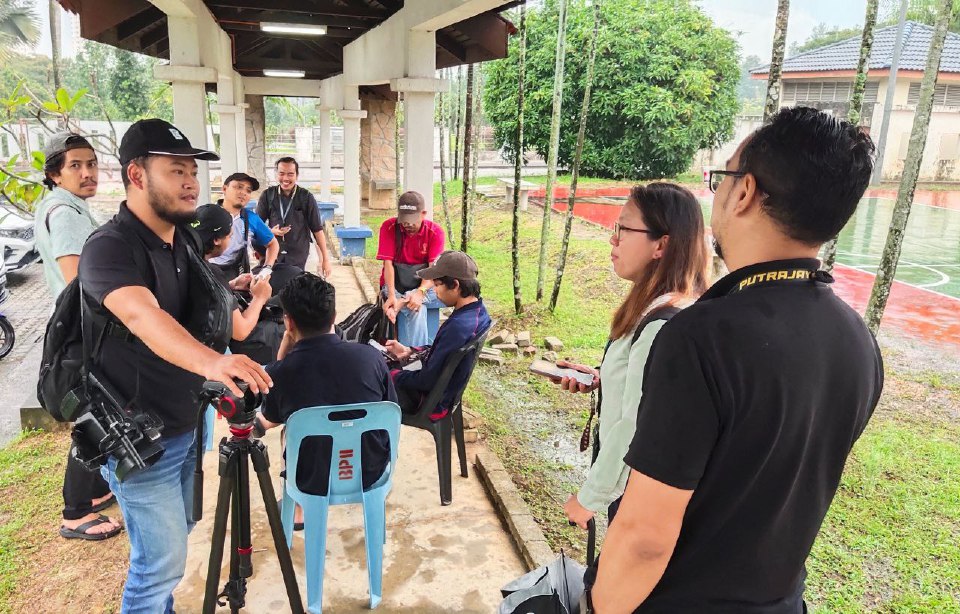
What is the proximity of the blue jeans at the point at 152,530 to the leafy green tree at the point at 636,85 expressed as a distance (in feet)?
61.2

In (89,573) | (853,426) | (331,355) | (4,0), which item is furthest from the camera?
(4,0)

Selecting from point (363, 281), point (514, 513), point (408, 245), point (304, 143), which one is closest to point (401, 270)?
point (408, 245)

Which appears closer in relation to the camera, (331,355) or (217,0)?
(331,355)

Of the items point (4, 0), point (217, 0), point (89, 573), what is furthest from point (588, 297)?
point (4, 0)

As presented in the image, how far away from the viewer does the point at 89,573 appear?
2.91 metres

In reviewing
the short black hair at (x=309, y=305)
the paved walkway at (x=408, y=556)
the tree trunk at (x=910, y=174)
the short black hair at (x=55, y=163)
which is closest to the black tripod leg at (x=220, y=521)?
the paved walkway at (x=408, y=556)

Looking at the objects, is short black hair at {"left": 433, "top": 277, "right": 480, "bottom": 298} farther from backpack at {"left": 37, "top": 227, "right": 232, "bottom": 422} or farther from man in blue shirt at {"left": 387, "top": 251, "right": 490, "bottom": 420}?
backpack at {"left": 37, "top": 227, "right": 232, "bottom": 422}

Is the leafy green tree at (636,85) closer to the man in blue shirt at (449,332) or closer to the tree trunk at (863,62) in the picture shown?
the tree trunk at (863,62)

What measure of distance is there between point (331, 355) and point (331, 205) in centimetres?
1196

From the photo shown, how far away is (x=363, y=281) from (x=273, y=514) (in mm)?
6693

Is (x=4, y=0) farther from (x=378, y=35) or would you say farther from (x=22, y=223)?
(x=378, y=35)

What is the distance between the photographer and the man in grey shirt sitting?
9.33ft

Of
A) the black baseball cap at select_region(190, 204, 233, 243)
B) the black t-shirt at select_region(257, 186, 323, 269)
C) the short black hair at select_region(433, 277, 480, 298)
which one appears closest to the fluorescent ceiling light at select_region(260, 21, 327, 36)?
the black t-shirt at select_region(257, 186, 323, 269)

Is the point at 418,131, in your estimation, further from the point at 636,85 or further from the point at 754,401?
the point at 636,85
